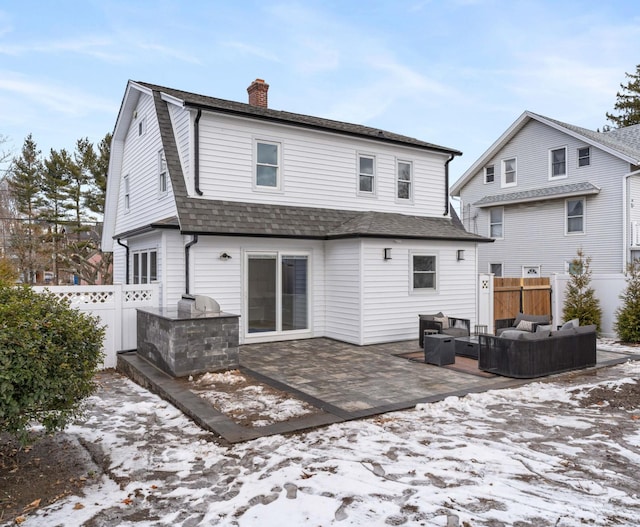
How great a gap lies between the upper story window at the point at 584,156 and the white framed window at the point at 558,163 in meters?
0.60

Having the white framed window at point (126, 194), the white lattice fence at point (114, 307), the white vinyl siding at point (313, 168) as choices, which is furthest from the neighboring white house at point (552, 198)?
the white lattice fence at point (114, 307)

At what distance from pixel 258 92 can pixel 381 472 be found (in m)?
12.1

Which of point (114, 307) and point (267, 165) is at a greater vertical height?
point (267, 165)

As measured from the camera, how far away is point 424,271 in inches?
446

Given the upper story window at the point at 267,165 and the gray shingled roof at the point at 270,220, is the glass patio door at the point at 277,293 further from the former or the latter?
the upper story window at the point at 267,165

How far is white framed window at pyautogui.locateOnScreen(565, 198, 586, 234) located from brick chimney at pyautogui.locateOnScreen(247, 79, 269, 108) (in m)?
13.1

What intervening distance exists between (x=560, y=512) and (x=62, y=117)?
2700cm

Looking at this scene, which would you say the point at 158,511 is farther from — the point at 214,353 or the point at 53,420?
the point at 214,353

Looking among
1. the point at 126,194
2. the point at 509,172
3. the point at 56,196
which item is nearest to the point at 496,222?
the point at 509,172

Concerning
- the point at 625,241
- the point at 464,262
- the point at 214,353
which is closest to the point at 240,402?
the point at 214,353

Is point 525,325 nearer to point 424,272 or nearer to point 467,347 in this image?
point 467,347

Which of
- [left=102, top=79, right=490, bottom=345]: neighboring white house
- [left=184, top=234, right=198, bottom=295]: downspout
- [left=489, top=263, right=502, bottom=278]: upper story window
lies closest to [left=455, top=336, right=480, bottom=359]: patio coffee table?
[left=102, top=79, right=490, bottom=345]: neighboring white house

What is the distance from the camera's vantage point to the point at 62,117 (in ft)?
77.1

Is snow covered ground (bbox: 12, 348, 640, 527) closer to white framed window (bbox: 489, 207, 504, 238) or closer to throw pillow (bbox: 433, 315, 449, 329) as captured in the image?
throw pillow (bbox: 433, 315, 449, 329)
